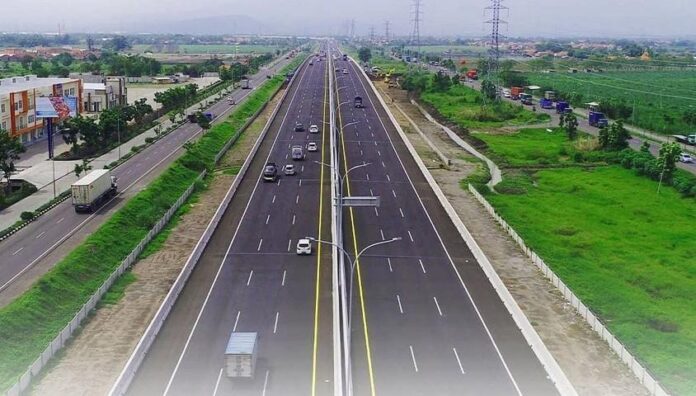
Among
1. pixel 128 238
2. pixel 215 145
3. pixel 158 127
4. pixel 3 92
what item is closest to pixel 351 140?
pixel 215 145

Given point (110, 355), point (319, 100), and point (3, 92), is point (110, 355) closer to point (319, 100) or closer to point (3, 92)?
point (3, 92)

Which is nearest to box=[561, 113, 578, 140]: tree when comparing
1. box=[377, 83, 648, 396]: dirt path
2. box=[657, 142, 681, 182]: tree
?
box=[657, 142, 681, 182]: tree

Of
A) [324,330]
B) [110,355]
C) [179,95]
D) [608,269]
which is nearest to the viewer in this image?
[110,355]

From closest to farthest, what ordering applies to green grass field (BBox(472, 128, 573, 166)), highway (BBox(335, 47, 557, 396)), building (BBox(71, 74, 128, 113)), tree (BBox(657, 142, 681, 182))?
highway (BBox(335, 47, 557, 396)), tree (BBox(657, 142, 681, 182)), green grass field (BBox(472, 128, 573, 166)), building (BBox(71, 74, 128, 113))

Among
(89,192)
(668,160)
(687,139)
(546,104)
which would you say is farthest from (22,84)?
(546,104)

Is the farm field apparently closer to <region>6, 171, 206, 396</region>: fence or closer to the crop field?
<region>6, 171, 206, 396</region>: fence

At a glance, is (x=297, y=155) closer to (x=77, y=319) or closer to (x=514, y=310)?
(x=514, y=310)

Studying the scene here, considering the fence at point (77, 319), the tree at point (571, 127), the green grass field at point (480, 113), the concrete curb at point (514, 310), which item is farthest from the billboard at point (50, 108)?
the tree at point (571, 127)
